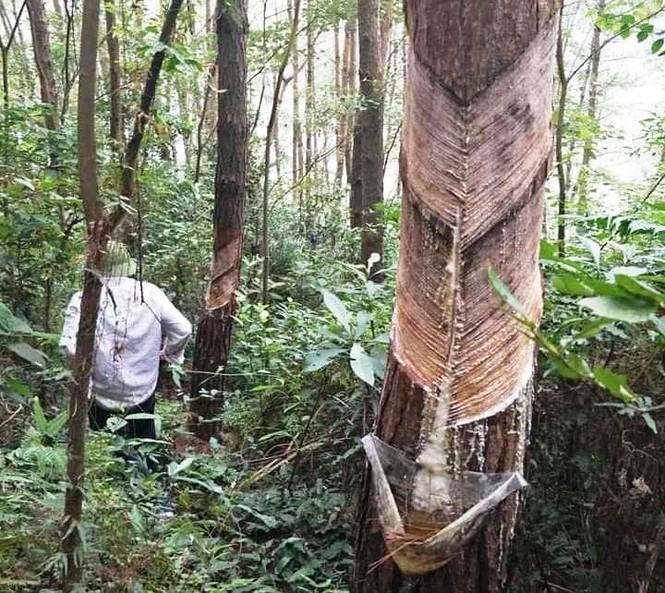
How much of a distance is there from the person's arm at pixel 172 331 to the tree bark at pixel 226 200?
688mm

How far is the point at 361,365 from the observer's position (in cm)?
201

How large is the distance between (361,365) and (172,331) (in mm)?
2482

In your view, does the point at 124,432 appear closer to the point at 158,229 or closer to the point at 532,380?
the point at 532,380

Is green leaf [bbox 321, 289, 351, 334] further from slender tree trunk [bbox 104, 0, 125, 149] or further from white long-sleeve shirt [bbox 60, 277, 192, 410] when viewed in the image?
slender tree trunk [bbox 104, 0, 125, 149]

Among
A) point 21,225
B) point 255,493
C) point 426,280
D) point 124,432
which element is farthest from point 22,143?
point 426,280

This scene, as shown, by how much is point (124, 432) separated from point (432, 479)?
3.02 metres

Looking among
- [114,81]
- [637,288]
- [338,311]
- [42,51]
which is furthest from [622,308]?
[114,81]

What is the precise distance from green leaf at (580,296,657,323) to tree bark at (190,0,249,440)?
174 inches

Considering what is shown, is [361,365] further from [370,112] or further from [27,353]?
[370,112]

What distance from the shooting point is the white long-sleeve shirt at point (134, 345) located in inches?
152

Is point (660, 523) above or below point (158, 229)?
below

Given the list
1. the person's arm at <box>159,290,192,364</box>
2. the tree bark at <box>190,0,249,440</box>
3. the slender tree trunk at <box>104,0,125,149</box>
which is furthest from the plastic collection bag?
the slender tree trunk at <box>104,0,125,149</box>

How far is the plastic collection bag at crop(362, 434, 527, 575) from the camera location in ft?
4.70

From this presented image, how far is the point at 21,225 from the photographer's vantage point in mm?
4168
